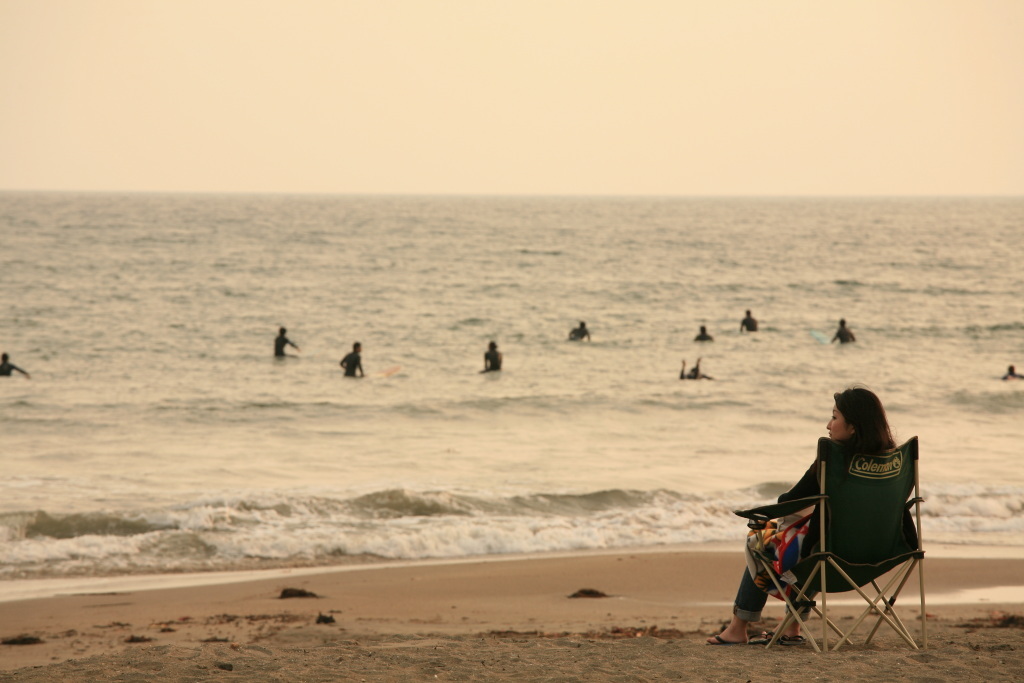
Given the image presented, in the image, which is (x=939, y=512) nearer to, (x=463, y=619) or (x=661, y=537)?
(x=661, y=537)

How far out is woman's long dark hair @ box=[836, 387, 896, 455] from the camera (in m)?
4.46

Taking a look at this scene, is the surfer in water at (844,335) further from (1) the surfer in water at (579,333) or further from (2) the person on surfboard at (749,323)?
(1) the surfer in water at (579,333)

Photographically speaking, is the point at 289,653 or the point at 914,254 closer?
the point at 289,653

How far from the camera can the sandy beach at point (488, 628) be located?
14.9ft

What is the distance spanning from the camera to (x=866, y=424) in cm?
446

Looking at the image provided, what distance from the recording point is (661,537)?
9828 millimetres

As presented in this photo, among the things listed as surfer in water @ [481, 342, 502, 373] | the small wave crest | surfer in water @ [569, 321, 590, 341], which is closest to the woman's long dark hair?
the small wave crest

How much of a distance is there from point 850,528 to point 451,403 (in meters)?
14.1

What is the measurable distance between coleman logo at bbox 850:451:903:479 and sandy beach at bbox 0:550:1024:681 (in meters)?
0.90

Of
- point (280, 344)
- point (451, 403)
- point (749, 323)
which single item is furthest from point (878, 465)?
point (749, 323)

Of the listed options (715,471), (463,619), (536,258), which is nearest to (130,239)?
(536,258)

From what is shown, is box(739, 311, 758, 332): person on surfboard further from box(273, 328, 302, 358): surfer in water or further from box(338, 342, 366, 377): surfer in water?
box(273, 328, 302, 358): surfer in water

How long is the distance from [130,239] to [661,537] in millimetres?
55548

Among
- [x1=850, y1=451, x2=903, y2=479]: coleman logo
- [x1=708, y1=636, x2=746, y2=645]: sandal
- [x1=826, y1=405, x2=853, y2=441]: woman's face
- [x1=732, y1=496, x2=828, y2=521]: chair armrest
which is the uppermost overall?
[x1=826, y1=405, x2=853, y2=441]: woman's face
